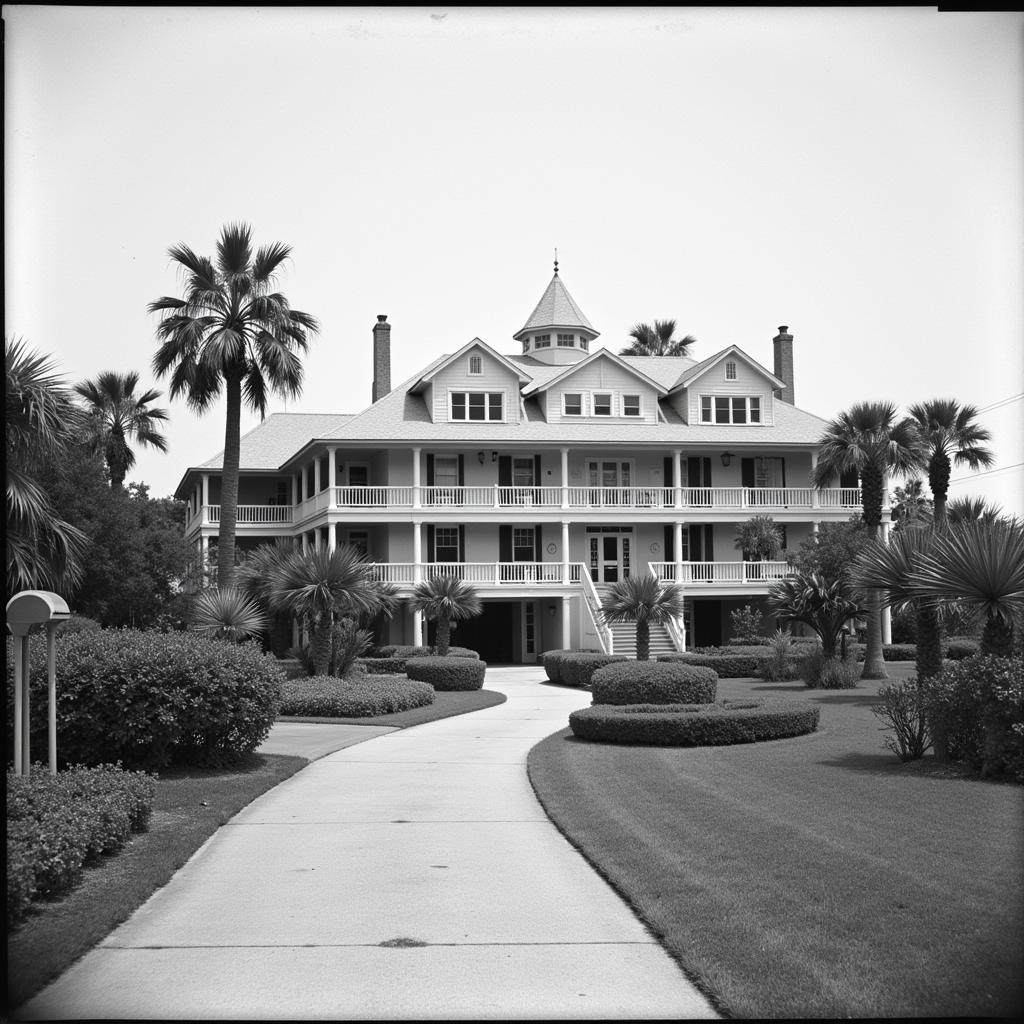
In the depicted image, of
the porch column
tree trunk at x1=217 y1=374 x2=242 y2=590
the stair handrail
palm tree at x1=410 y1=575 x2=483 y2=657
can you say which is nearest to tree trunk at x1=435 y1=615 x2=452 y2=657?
palm tree at x1=410 y1=575 x2=483 y2=657

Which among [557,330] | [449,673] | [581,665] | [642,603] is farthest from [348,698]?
[557,330]

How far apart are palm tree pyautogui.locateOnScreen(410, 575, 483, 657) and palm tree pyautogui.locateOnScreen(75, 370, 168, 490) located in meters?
20.7

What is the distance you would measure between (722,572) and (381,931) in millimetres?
35355

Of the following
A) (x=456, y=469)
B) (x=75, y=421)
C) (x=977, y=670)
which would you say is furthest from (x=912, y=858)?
(x=456, y=469)

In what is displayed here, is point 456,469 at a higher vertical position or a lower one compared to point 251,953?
higher

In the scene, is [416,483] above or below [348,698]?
above

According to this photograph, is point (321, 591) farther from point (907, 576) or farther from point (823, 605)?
point (907, 576)

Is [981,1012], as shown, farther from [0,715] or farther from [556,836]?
[556,836]

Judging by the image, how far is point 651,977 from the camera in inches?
252

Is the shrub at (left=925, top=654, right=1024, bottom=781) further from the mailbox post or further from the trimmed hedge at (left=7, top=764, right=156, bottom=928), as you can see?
the mailbox post

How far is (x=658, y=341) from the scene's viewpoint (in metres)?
67.2

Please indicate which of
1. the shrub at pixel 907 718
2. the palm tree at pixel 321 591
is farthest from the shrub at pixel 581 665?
the shrub at pixel 907 718

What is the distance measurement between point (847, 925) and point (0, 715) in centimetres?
506

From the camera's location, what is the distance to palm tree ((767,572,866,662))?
28.7 metres
